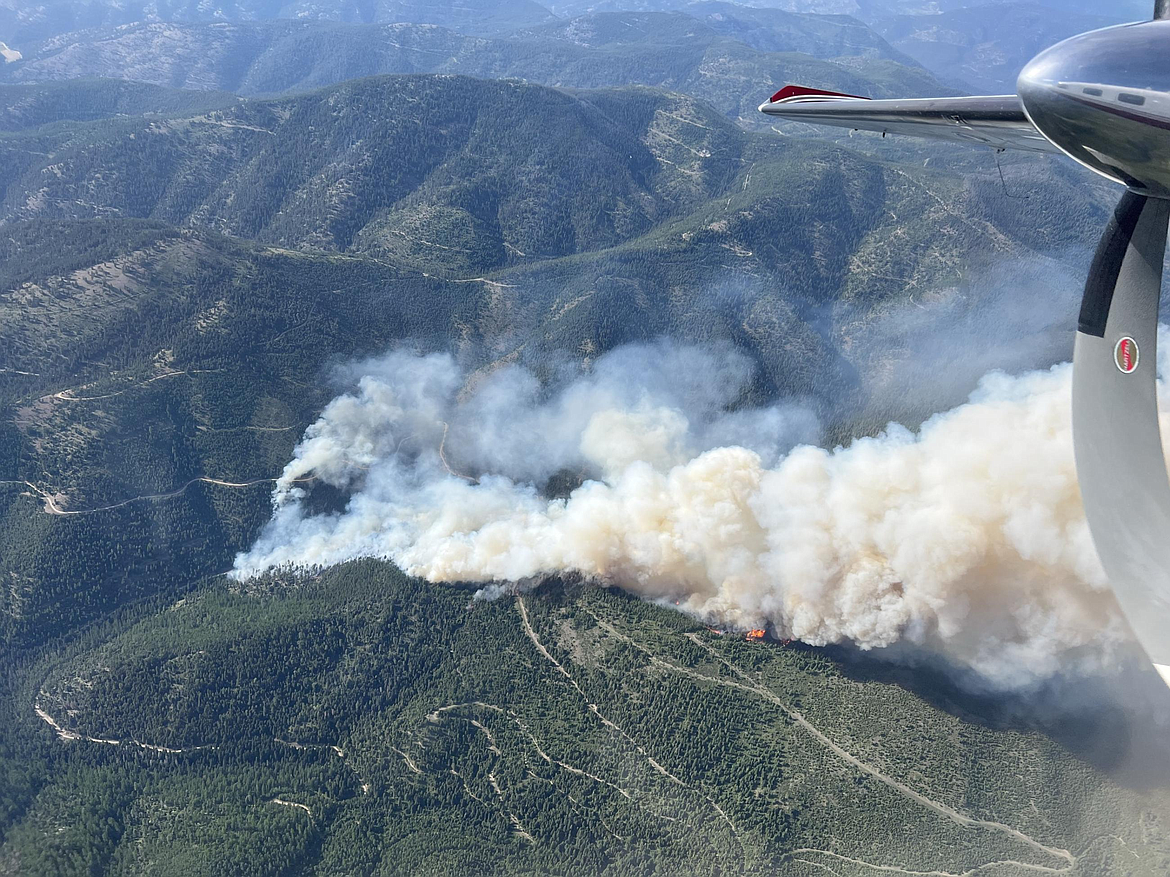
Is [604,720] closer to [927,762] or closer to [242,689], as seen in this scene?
[927,762]

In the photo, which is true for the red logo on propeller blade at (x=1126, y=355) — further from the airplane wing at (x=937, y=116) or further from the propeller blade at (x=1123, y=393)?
the airplane wing at (x=937, y=116)

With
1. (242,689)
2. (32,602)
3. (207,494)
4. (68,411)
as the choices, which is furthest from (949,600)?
(68,411)

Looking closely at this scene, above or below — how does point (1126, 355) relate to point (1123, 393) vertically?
above

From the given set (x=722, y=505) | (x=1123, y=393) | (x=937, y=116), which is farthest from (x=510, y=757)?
(x=937, y=116)

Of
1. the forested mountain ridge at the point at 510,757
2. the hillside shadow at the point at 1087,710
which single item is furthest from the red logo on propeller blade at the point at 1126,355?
the hillside shadow at the point at 1087,710

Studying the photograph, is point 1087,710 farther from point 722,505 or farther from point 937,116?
point 937,116

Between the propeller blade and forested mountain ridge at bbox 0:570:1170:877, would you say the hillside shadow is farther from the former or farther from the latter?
the propeller blade
